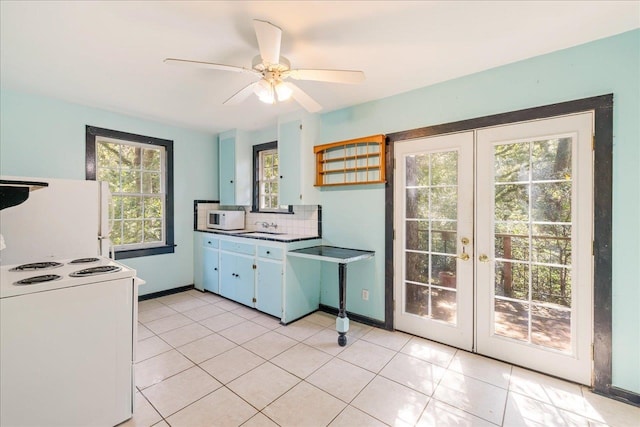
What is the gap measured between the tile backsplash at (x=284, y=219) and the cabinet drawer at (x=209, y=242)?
303 millimetres

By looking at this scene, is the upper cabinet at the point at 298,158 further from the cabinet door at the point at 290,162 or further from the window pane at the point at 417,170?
the window pane at the point at 417,170

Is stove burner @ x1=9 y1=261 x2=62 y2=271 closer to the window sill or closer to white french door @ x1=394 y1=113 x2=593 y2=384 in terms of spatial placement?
the window sill

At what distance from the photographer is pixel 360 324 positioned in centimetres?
308

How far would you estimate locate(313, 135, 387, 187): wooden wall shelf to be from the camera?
9.56 feet

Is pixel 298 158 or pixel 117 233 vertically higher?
pixel 298 158

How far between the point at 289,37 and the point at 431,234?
207 cm

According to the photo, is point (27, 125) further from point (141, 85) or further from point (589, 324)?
point (589, 324)

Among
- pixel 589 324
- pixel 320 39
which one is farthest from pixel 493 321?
pixel 320 39

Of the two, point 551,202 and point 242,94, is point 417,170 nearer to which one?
point 551,202

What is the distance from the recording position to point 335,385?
202 centimetres

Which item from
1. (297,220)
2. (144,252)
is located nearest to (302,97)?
(297,220)

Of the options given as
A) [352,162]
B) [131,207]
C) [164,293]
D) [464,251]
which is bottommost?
[164,293]

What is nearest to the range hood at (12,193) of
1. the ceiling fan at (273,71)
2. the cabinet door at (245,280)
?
the ceiling fan at (273,71)

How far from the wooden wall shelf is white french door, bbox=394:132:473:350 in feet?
0.67
